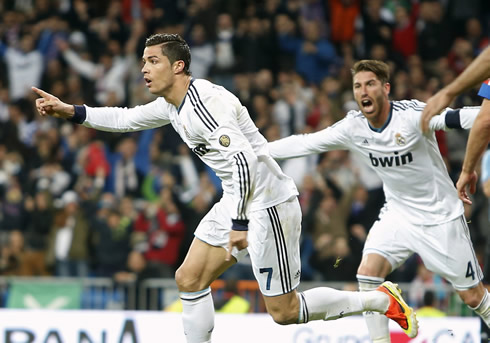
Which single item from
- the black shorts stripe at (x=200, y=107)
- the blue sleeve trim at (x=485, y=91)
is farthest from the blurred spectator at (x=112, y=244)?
the blue sleeve trim at (x=485, y=91)

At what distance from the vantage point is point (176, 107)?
6734mm

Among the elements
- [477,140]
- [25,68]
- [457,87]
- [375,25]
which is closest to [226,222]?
[477,140]

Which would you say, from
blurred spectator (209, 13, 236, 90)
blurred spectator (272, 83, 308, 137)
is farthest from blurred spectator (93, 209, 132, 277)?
blurred spectator (209, 13, 236, 90)

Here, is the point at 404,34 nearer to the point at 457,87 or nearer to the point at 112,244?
the point at 112,244

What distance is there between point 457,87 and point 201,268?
2.56m

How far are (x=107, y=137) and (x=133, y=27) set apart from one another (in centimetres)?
235

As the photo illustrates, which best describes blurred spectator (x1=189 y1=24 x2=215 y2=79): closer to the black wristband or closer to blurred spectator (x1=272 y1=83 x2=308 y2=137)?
blurred spectator (x1=272 y1=83 x2=308 y2=137)

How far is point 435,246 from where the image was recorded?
7.32 meters

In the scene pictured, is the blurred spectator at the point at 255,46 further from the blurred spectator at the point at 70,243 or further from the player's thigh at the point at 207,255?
the player's thigh at the point at 207,255

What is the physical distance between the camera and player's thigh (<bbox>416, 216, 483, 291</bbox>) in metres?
7.27

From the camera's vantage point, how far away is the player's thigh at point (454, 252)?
7270 mm

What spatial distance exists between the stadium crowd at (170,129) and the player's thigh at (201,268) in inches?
213

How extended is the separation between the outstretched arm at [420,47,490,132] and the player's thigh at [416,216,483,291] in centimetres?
242

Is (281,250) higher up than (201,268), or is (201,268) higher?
(281,250)
